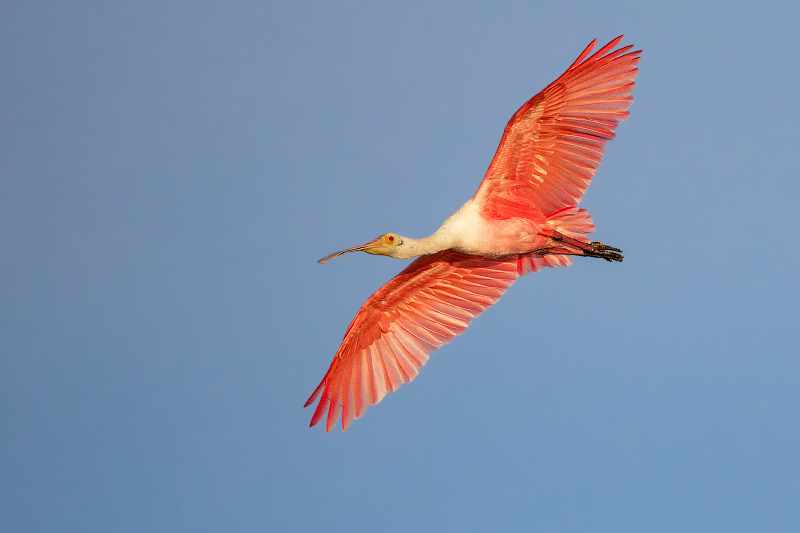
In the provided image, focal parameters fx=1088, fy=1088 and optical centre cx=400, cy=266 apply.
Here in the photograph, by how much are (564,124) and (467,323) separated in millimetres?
3326

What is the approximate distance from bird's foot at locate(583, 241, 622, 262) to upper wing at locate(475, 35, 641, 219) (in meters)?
0.69

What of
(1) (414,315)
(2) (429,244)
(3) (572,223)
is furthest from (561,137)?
(1) (414,315)

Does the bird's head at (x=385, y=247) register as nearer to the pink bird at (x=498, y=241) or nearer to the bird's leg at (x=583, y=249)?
the pink bird at (x=498, y=241)

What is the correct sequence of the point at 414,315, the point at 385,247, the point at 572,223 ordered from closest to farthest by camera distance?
1. the point at 385,247
2. the point at 572,223
3. the point at 414,315

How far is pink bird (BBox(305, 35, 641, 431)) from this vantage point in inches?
573

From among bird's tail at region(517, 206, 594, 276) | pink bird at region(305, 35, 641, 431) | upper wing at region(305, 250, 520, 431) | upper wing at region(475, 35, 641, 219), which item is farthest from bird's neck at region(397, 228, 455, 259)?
bird's tail at region(517, 206, 594, 276)

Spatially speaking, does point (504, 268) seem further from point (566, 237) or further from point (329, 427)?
point (329, 427)

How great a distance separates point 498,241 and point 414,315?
217cm

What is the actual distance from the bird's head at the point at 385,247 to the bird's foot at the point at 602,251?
2592mm

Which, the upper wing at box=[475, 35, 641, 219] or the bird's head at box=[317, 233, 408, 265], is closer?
the upper wing at box=[475, 35, 641, 219]

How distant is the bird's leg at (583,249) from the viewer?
14.8 metres

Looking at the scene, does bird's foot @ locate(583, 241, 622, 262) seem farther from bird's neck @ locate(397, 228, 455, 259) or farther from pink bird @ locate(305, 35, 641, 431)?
bird's neck @ locate(397, 228, 455, 259)

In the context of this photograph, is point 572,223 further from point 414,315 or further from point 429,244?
point 414,315

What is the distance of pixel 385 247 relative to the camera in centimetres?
1475
